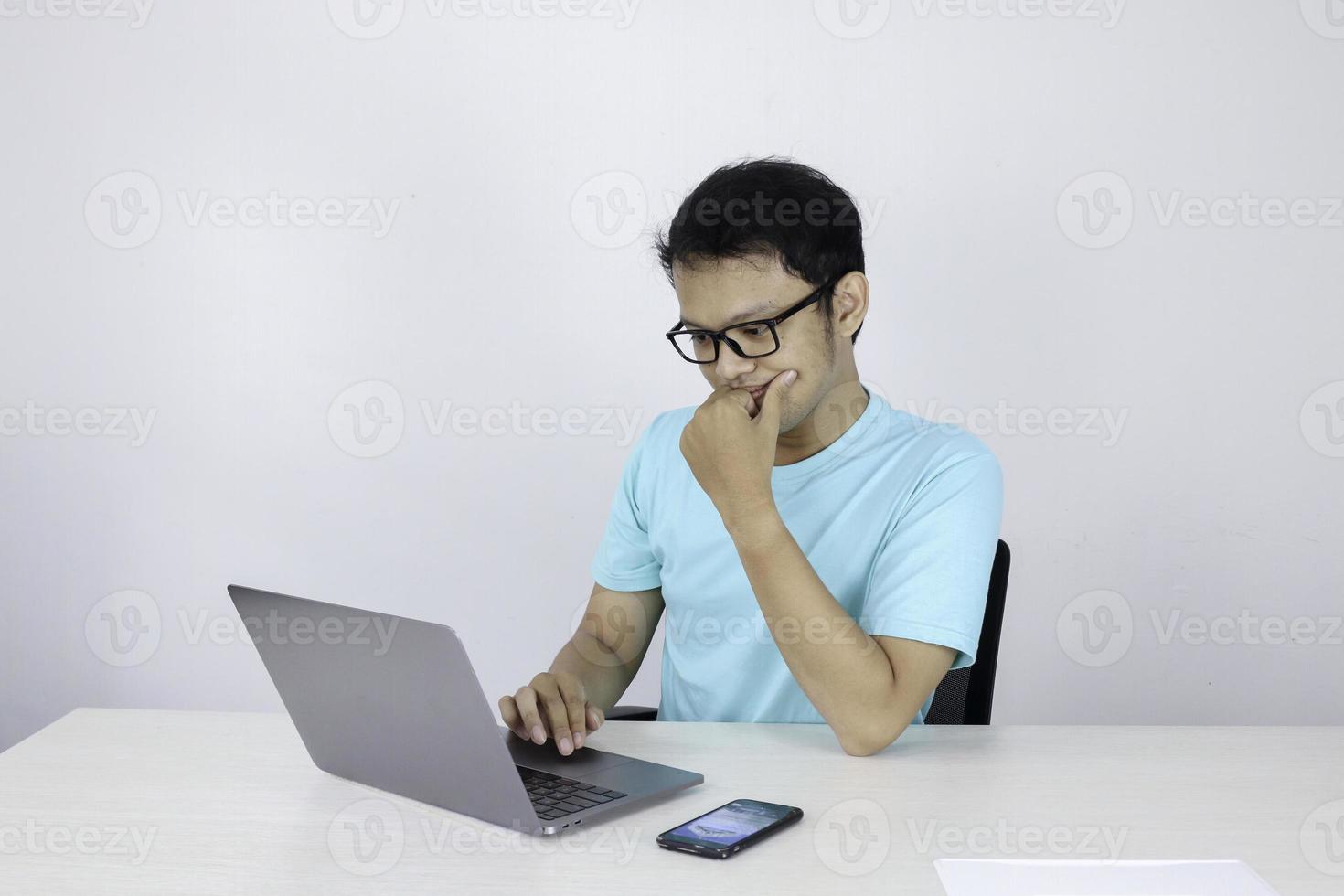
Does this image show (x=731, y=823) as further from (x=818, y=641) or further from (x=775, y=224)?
(x=775, y=224)

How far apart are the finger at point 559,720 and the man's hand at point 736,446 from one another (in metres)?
0.30

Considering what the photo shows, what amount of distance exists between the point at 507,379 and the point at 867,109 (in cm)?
98

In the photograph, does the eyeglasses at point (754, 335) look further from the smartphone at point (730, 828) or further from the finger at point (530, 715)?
the smartphone at point (730, 828)

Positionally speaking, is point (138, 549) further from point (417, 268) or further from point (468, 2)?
point (468, 2)

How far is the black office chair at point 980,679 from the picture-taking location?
65.6 inches

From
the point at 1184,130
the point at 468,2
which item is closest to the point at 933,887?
the point at 1184,130

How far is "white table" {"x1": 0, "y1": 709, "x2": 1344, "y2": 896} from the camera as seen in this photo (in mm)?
1030

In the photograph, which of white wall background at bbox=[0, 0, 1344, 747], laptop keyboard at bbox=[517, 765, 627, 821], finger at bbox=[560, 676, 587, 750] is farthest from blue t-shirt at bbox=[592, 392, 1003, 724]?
white wall background at bbox=[0, 0, 1344, 747]

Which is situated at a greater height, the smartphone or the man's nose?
the man's nose

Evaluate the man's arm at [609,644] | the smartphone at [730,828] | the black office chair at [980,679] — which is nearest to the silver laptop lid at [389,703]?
the smartphone at [730,828]

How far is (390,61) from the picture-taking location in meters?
2.64

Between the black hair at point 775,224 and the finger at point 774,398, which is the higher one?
the black hair at point 775,224

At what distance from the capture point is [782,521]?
1.50 metres

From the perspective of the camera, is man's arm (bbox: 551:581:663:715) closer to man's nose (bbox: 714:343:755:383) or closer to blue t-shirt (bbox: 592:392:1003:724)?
blue t-shirt (bbox: 592:392:1003:724)
